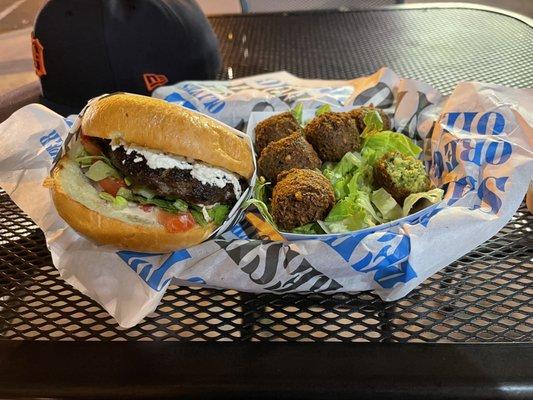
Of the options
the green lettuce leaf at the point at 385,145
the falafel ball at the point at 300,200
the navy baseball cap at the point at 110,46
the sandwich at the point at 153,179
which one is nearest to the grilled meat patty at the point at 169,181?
the sandwich at the point at 153,179

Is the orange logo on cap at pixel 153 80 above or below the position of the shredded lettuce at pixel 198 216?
above

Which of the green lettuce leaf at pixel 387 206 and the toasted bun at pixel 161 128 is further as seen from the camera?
the green lettuce leaf at pixel 387 206

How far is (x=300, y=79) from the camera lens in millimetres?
1536

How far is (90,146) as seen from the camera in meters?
1.04

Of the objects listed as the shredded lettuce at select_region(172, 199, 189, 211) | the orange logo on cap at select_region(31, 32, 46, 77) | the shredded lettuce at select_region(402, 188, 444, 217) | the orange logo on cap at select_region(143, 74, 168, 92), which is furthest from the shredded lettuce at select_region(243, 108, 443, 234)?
the orange logo on cap at select_region(31, 32, 46, 77)

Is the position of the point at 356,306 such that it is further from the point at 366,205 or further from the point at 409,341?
the point at 366,205

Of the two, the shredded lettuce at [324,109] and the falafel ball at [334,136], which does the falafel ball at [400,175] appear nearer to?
the falafel ball at [334,136]

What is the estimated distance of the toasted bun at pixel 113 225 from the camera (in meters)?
0.91

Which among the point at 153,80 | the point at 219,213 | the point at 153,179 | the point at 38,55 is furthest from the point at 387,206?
the point at 38,55

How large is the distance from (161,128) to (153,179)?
0.09 metres

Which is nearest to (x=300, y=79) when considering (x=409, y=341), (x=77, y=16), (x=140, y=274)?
(x=77, y=16)

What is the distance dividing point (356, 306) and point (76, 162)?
58 cm

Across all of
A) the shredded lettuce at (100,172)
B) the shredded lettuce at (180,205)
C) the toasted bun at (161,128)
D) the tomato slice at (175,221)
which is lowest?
the tomato slice at (175,221)

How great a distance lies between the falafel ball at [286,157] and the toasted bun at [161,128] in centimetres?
17
